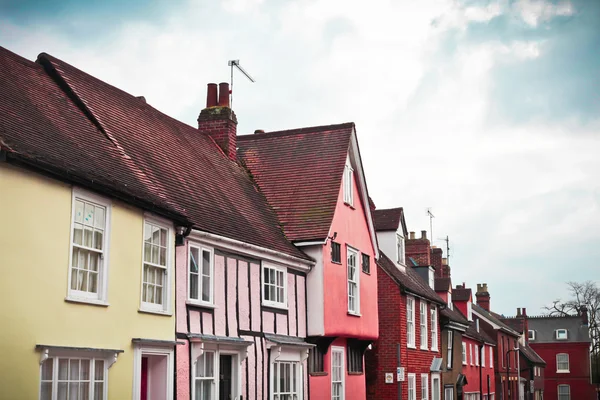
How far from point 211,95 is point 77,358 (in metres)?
15.3

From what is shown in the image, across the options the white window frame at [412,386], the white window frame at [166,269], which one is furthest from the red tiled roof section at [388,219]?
the white window frame at [166,269]

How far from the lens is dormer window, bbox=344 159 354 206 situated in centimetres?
2725

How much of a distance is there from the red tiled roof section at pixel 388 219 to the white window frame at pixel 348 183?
6814 mm

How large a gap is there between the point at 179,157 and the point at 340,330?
718 centimetres

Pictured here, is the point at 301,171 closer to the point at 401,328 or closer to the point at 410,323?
the point at 401,328

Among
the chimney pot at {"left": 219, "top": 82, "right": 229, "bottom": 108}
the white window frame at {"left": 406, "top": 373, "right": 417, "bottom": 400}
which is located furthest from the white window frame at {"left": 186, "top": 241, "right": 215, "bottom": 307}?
the white window frame at {"left": 406, "top": 373, "right": 417, "bottom": 400}

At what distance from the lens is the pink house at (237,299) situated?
18375 mm

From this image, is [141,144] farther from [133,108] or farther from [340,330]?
[340,330]

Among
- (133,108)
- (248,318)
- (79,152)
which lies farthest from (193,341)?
(133,108)

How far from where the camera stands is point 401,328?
101 feet

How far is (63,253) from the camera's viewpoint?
551 inches

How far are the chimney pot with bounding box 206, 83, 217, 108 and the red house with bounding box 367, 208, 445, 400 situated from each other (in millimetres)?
8774

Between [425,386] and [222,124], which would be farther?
[425,386]

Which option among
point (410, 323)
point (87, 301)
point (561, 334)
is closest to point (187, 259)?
point (87, 301)
